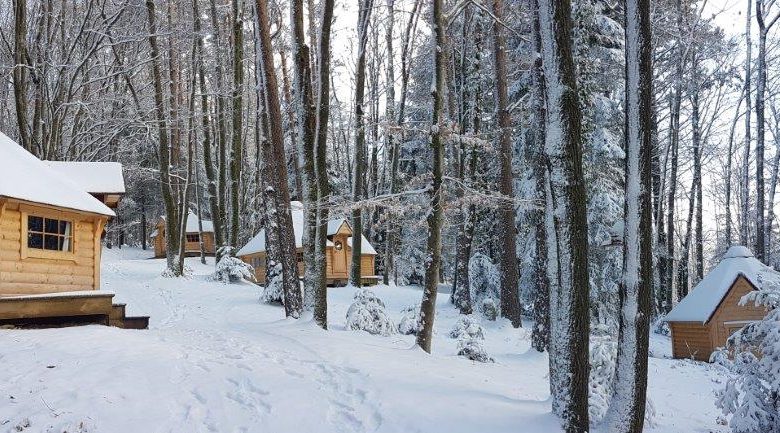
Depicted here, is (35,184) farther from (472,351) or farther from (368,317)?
(472,351)

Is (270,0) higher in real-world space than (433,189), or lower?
higher

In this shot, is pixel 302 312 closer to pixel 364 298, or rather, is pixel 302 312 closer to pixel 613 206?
pixel 364 298

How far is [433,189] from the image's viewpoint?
963cm

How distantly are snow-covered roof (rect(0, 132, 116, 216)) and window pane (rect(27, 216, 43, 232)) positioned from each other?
22.5 inches

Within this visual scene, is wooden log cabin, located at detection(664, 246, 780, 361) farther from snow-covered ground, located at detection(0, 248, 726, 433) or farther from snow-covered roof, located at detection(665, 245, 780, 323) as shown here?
snow-covered ground, located at detection(0, 248, 726, 433)

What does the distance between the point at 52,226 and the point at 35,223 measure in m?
0.42

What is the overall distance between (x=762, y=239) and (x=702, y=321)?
421 cm

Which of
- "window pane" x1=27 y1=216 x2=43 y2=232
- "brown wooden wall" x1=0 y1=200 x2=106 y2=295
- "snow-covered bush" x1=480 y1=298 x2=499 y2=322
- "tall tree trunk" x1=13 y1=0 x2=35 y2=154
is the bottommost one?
"snow-covered bush" x1=480 y1=298 x2=499 y2=322

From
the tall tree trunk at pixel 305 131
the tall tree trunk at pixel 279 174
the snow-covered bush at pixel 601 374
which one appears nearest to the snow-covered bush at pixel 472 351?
the tall tree trunk at pixel 305 131

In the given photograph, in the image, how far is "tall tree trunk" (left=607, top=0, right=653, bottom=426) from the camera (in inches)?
225

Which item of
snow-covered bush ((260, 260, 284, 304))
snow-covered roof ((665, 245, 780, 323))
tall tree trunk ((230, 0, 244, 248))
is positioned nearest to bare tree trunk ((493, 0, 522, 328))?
snow-covered roof ((665, 245, 780, 323))

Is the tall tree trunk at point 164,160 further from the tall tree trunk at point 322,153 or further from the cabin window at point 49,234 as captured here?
the tall tree trunk at point 322,153

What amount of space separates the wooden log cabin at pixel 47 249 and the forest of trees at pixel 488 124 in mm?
3864

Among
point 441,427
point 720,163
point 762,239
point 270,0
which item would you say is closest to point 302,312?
point 441,427
